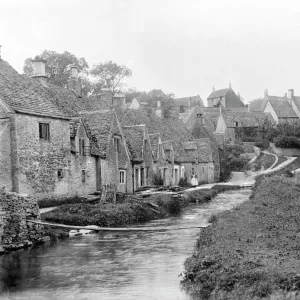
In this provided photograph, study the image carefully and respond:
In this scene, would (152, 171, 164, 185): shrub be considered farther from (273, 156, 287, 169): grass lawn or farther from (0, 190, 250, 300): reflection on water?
(273, 156, 287, 169): grass lawn

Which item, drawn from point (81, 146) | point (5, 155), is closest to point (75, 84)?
point (81, 146)

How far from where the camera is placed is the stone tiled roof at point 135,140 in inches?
1818

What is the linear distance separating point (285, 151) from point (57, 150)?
59.7 m

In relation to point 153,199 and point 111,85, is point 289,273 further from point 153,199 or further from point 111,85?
point 111,85

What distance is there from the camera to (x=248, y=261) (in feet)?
46.6

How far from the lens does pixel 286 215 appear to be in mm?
24328

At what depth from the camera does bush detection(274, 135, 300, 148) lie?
8425cm

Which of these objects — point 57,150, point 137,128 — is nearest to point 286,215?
point 57,150

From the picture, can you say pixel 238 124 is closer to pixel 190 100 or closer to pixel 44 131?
pixel 190 100

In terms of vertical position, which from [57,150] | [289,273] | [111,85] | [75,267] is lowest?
[75,267]

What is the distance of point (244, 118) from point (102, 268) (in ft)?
276

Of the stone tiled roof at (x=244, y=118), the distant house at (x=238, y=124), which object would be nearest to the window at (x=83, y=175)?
the distant house at (x=238, y=124)

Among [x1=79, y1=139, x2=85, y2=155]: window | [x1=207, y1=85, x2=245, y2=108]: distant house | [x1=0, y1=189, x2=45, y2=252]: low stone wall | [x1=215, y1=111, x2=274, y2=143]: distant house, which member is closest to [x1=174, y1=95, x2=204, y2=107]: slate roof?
[x1=207, y1=85, x2=245, y2=108]: distant house

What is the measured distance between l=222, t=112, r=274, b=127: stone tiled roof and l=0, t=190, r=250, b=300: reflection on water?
7367 centimetres
